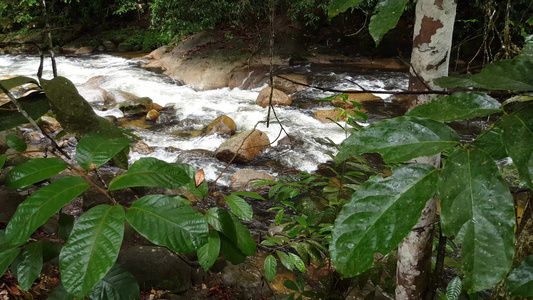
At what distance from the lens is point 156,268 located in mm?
2150

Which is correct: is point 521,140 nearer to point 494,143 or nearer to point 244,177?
point 494,143

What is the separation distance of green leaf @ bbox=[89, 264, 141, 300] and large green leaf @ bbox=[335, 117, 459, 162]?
3.07 feet

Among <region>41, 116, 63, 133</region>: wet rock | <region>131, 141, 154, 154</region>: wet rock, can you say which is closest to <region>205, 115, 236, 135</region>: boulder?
<region>131, 141, 154, 154</region>: wet rock

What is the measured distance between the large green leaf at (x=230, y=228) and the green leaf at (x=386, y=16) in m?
0.72

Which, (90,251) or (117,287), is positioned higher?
(90,251)

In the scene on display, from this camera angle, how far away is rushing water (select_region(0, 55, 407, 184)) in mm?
5703

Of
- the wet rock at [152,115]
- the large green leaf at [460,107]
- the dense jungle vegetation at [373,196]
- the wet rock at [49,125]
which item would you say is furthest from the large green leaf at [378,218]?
the wet rock at [152,115]

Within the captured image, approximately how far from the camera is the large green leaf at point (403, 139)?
54cm

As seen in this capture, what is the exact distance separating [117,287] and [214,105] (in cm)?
701

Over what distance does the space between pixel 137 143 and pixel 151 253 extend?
12.9 feet

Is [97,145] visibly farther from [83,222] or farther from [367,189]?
[367,189]

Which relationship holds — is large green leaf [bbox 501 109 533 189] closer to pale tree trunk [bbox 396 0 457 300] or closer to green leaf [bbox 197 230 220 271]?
pale tree trunk [bbox 396 0 457 300]

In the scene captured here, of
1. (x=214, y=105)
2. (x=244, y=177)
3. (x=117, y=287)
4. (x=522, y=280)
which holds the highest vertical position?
(x=522, y=280)

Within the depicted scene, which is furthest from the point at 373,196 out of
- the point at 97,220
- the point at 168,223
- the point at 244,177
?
the point at 244,177
